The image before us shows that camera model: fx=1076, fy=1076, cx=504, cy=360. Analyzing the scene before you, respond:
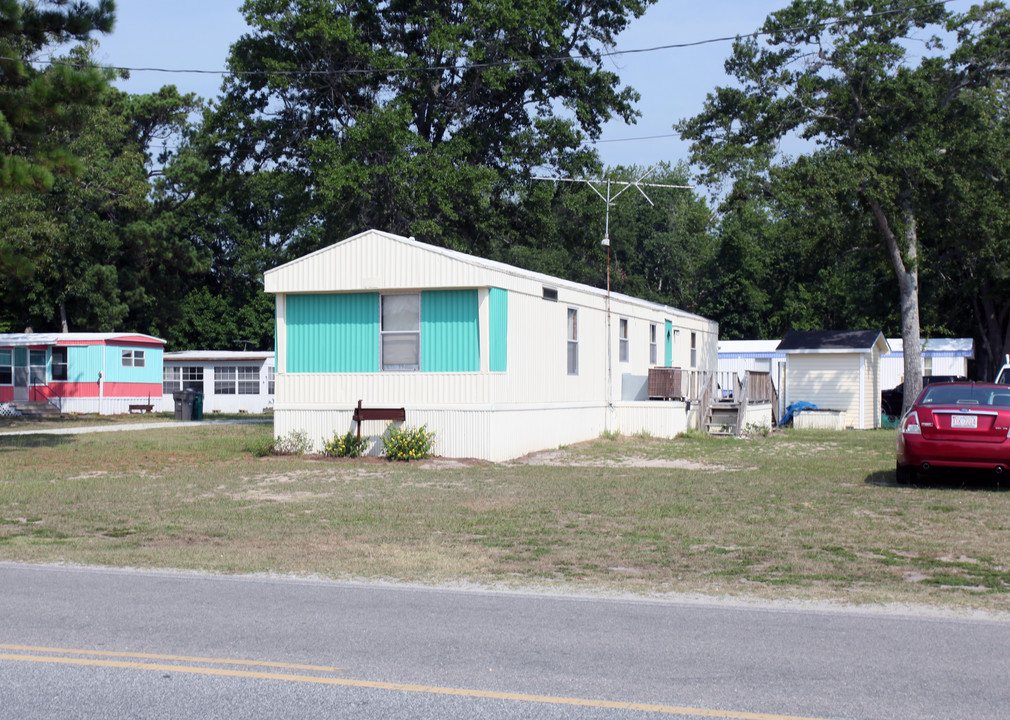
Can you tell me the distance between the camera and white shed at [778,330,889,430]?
32344mm

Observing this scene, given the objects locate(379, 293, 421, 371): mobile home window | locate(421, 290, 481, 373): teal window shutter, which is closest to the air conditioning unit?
locate(421, 290, 481, 373): teal window shutter

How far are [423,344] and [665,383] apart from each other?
8239 mm

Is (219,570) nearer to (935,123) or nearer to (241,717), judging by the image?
(241,717)

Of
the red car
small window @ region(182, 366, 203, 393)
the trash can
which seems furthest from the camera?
small window @ region(182, 366, 203, 393)

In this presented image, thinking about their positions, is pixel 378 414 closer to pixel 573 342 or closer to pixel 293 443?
pixel 293 443

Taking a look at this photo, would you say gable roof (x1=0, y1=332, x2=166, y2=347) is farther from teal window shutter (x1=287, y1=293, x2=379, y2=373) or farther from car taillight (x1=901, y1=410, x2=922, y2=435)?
car taillight (x1=901, y1=410, x2=922, y2=435)

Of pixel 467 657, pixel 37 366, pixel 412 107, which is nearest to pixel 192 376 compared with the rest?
pixel 37 366

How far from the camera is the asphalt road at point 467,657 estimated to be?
5.31 m

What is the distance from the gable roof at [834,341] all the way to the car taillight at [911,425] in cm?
1824

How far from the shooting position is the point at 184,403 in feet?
118

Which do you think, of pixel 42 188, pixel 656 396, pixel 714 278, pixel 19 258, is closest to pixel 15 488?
pixel 42 188

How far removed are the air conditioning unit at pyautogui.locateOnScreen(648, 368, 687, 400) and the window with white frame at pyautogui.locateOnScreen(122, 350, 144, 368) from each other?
77.7 feet

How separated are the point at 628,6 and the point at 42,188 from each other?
18.8 meters

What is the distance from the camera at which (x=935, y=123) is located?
2973 centimetres
